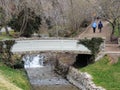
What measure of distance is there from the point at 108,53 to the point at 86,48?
6.60ft

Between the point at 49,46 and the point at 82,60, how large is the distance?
4.39m

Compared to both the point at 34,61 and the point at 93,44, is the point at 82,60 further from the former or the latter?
the point at 34,61

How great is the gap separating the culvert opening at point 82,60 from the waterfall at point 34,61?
5.04 meters

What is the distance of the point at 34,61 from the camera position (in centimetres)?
4456

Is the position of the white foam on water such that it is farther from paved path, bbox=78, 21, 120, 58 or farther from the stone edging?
the stone edging

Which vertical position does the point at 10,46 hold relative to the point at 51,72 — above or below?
above

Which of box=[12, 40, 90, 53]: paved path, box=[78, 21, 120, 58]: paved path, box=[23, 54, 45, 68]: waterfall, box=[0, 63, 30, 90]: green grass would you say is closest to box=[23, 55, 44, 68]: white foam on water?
box=[23, 54, 45, 68]: waterfall

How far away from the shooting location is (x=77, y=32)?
53125 mm

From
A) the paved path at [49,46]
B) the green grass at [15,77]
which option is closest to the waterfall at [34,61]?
the paved path at [49,46]

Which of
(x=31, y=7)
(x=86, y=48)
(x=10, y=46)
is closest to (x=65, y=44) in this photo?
(x=86, y=48)

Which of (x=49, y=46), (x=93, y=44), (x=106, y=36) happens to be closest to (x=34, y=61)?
(x=49, y=46)

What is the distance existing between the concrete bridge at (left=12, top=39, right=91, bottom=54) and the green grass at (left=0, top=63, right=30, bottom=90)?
8.57ft

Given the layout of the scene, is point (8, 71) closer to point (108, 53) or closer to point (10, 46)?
point (10, 46)

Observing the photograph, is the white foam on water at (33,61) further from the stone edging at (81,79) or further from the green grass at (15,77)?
the green grass at (15,77)
